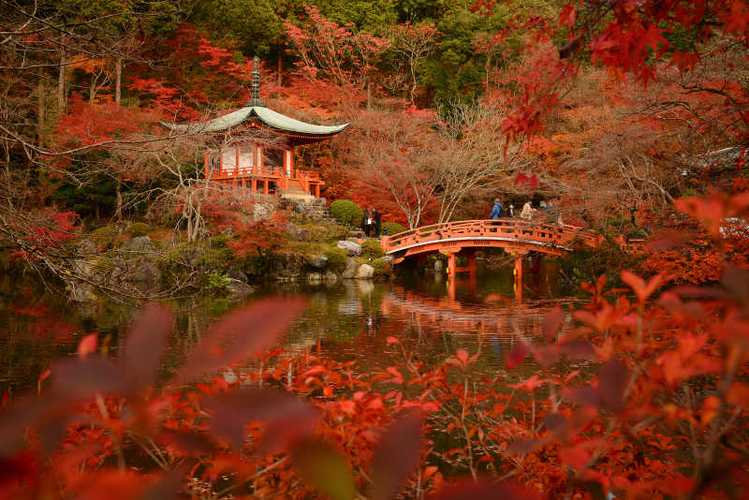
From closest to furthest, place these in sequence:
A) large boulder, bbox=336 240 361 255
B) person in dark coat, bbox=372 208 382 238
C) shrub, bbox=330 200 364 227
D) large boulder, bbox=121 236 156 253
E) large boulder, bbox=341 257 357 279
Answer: large boulder, bbox=121 236 156 253 < large boulder, bbox=341 257 357 279 < large boulder, bbox=336 240 361 255 < shrub, bbox=330 200 364 227 < person in dark coat, bbox=372 208 382 238

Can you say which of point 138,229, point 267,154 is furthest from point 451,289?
point 267,154

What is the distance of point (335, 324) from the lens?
9.52m

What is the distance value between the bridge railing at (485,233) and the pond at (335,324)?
1.96 metres

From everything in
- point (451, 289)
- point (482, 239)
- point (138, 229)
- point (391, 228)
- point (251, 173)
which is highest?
point (251, 173)

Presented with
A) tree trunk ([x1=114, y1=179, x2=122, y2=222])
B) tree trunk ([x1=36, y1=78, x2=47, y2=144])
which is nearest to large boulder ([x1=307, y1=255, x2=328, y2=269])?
tree trunk ([x1=114, y1=179, x2=122, y2=222])

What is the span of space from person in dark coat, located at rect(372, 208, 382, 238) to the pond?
5.65 m

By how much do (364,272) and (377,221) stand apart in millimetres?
3999

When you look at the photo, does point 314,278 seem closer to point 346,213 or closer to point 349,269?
point 349,269

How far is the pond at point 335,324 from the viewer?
7098mm

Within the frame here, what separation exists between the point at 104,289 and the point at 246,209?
1238 centimetres

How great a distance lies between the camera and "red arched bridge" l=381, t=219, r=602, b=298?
52.8 ft

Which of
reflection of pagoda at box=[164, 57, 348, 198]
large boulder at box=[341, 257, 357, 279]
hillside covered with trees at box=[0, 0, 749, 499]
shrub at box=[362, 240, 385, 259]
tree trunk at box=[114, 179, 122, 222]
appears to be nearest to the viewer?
hillside covered with trees at box=[0, 0, 749, 499]

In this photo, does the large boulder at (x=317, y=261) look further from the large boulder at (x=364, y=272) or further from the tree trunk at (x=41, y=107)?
the tree trunk at (x=41, y=107)

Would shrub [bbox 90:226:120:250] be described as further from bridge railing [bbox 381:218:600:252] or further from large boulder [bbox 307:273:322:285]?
bridge railing [bbox 381:218:600:252]
